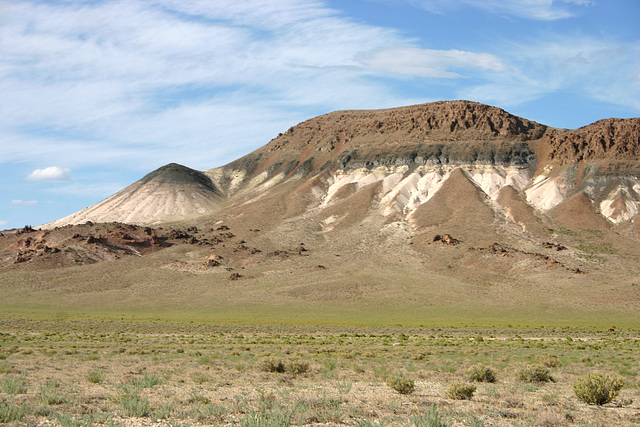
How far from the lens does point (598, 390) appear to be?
15406 millimetres

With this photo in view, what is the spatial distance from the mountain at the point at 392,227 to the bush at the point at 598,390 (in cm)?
5399

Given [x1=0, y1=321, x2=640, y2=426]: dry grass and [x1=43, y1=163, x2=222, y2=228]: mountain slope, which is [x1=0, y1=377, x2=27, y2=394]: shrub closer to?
[x1=0, y1=321, x2=640, y2=426]: dry grass

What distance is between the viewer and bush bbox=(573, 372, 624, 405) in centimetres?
1548

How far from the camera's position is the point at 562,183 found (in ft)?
394

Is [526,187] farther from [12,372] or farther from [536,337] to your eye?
[12,372]

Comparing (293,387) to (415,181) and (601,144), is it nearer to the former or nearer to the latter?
(415,181)

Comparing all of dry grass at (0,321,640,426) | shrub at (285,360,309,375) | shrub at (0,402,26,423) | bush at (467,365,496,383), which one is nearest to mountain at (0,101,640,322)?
dry grass at (0,321,640,426)

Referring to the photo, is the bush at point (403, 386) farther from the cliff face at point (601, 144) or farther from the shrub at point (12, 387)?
the cliff face at point (601, 144)

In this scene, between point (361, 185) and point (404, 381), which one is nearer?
point (404, 381)

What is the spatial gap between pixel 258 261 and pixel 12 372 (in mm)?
79715

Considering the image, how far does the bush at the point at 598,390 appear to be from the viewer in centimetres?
1548

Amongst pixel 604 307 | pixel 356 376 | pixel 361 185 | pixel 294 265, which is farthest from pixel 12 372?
pixel 361 185

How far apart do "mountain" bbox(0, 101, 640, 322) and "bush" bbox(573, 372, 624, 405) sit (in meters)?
54.0

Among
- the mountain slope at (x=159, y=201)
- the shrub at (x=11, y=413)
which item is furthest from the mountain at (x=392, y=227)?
the shrub at (x=11, y=413)
